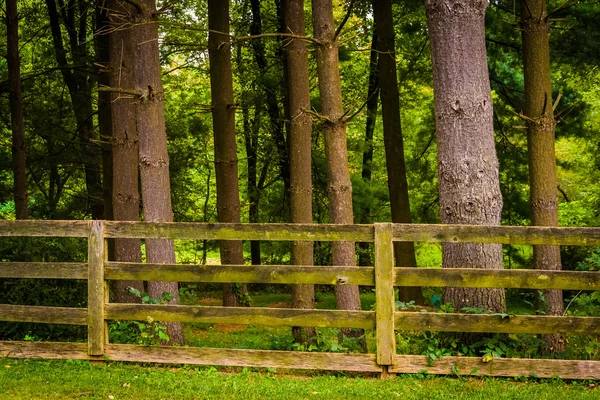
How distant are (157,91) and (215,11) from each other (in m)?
5.41

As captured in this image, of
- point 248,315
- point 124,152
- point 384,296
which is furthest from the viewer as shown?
point 124,152

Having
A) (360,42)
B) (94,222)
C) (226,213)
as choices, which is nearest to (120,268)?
(94,222)

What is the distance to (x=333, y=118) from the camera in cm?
905

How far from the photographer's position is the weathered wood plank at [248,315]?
22.5ft

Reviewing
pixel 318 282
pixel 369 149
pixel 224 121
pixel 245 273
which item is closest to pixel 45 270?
pixel 245 273

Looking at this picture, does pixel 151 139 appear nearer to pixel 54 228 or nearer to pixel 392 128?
pixel 54 228

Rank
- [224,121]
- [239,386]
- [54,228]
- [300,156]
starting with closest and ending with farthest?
[239,386] → [54,228] → [300,156] → [224,121]

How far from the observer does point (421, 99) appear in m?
22.8

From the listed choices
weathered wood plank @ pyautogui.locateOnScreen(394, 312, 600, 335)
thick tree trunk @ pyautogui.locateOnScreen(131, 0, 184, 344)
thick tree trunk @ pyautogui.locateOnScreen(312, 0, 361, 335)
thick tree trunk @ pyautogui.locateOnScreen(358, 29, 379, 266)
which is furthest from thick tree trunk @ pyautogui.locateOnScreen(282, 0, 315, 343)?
thick tree trunk @ pyautogui.locateOnScreen(358, 29, 379, 266)

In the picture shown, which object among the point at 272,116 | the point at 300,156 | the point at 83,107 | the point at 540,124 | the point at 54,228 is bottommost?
the point at 54,228

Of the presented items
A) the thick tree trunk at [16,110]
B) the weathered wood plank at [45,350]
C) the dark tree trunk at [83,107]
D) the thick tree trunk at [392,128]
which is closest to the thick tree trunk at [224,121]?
the thick tree trunk at [392,128]

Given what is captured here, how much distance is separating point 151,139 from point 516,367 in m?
4.94

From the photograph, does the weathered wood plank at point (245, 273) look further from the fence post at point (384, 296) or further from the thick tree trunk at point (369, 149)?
the thick tree trunk at point (369, 149)

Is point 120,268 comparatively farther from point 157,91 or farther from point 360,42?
point 360,42
